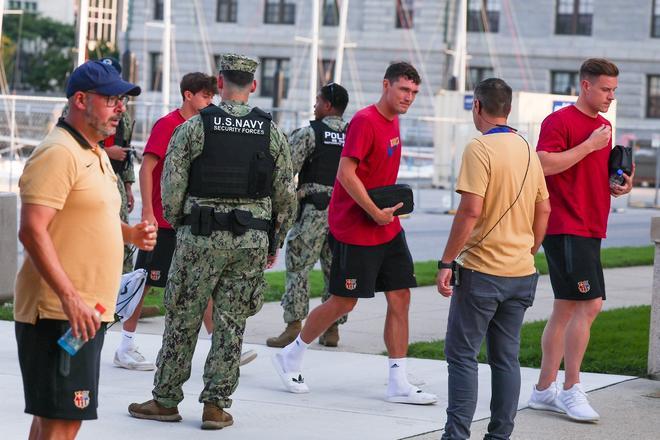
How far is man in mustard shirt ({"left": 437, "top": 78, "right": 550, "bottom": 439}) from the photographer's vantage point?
6.54 meters

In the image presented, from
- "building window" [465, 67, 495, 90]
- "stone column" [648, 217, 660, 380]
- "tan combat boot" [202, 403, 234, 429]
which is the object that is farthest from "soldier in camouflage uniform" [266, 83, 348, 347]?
"building window" [465, 67, 495, 90]

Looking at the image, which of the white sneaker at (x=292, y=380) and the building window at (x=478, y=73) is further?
the building window at (x=478, y=73)

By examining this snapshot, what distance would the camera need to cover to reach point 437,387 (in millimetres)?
→ 8758

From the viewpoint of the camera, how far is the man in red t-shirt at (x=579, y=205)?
7668 millimetres

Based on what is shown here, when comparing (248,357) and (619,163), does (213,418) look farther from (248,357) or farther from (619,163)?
(619,163)

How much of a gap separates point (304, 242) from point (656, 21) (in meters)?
48.2

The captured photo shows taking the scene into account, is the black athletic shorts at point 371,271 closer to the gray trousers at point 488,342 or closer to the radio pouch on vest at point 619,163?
the radio pouch on vest at point 619,163


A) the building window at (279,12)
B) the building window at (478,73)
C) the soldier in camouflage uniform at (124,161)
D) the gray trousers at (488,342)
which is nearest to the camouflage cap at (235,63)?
the gray trousers at (488,342)

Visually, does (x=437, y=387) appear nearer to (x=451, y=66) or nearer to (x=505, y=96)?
(x=505, y=96)

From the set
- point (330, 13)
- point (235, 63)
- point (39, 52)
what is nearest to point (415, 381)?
point (235, 63)

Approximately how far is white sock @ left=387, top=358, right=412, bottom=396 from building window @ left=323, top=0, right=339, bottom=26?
170 ft

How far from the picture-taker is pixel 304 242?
10156mm

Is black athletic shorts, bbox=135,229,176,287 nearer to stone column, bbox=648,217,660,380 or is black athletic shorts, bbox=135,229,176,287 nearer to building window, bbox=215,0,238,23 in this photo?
stone column, bbox=648,217,660,380

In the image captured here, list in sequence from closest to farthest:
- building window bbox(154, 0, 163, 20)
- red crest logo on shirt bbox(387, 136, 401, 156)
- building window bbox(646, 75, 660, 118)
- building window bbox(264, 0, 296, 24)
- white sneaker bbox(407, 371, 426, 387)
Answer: red crest logo on shirt bbox(387, 136, 401, 156)
white sneaker bbox(407, 371, 426, 387)
building window bbox(646, 75, 660, 118)
building window bbox(264, 0, 296, 24)
building window bbox(154, 0, 163, 20)
